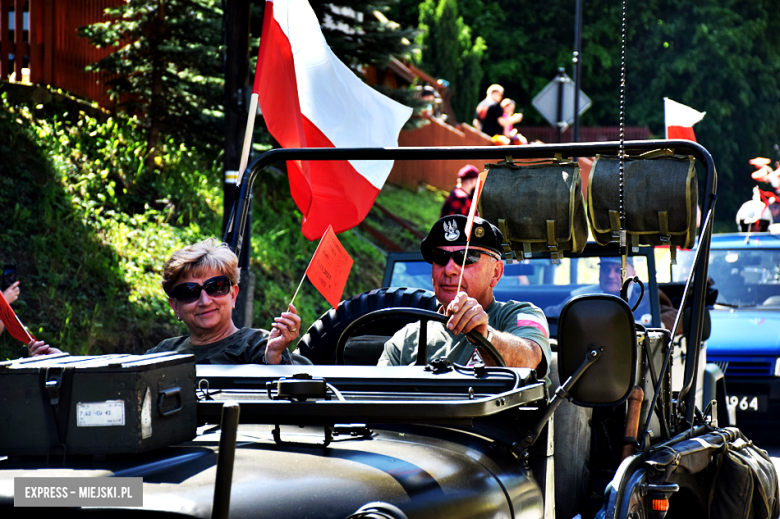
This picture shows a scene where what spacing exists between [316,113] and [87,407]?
10.9 ft

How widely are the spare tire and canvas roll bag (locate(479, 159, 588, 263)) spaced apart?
0.57m

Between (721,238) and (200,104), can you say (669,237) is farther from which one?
(200,104)

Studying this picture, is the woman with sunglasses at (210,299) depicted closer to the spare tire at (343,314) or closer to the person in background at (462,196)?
the spare tire at (343,314)

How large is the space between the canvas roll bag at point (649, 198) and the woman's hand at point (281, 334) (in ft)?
4.61

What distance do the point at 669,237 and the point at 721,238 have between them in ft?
21.1

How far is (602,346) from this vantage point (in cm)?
250

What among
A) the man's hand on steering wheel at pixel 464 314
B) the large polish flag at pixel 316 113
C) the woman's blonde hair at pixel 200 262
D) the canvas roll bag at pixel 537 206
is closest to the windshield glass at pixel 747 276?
the large polish flag at pixel 316 113

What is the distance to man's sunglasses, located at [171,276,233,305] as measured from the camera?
12.2ft

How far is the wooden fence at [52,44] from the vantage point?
12.6 metres

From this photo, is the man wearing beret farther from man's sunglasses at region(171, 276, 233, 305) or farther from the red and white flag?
the red and white flag

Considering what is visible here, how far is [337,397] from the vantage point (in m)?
2.46

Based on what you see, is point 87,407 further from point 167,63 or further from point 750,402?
point 167,63

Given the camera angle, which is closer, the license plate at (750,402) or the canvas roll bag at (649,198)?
the canvas roll bag at (649,198)

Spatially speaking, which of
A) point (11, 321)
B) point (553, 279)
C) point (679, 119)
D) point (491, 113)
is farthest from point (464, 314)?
point (491, 113)
